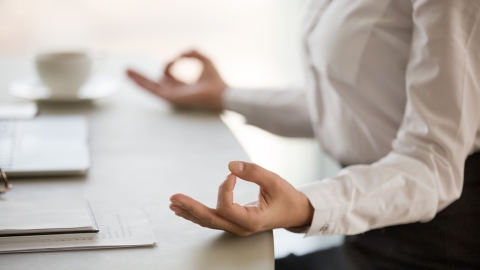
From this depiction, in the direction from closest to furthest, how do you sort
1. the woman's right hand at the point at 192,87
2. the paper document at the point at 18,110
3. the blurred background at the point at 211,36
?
the paper document at the point at 18,110 < the woman's right hand at the point at 192,87 < the blurred background at the point at 211,36

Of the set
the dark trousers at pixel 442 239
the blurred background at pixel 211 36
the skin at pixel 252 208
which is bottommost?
the dark trousers at pixel 442 239

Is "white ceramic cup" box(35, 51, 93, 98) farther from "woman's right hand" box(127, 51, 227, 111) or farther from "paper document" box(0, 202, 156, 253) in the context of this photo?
"paper document" box(0, 202, 156, 253)

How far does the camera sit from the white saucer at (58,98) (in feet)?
3.42

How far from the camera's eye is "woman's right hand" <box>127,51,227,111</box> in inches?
41.9

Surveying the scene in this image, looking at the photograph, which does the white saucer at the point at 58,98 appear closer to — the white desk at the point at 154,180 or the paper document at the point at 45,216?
the white desk at the point at 154,180

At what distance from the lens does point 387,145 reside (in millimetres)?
800

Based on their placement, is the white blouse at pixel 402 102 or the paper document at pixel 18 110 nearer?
the white blouse at pixel 402 102

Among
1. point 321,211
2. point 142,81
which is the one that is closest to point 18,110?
point 142,81

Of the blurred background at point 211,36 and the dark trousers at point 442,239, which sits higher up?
the blurred background at point 211,36

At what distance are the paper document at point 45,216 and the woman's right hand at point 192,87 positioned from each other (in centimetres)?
46

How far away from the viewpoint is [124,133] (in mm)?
903

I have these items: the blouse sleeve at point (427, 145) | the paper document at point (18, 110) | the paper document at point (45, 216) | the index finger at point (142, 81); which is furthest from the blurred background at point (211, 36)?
the paper document at point (45, 216)

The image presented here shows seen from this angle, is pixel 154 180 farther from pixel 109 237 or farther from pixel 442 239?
pixel 442 239

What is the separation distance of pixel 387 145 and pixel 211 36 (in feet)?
4.59
